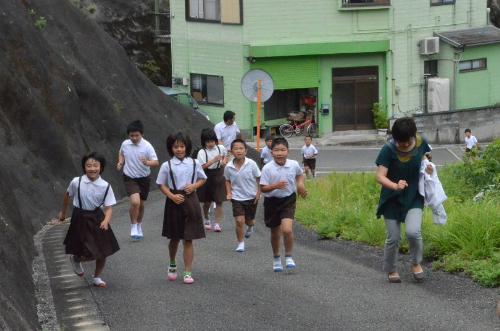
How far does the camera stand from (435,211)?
12.2 m

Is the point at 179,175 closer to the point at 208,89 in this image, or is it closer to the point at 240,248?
the point at 240,248

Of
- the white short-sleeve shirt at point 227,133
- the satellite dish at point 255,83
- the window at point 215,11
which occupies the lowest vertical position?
the white short-sleeve shirt at point 227,133

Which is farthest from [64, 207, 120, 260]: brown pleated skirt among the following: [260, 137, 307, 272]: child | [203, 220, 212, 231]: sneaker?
[203, 220, 212, 231]: sneaker

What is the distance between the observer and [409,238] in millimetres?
12148

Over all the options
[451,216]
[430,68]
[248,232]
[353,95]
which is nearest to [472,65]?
[430,68]

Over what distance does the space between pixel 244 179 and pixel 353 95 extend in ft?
101

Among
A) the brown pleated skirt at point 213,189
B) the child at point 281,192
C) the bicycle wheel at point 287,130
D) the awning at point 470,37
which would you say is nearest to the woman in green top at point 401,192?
the child at point 281,192

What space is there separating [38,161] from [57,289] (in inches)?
312

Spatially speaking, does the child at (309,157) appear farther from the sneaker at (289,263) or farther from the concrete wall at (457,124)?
the sneaker at (289,263)

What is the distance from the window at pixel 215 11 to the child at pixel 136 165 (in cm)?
2782

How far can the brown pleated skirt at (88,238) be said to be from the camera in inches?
497

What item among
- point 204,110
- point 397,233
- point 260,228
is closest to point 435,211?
point 397,233

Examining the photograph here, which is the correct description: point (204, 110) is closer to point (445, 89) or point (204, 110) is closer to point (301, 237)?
point (445, 89)

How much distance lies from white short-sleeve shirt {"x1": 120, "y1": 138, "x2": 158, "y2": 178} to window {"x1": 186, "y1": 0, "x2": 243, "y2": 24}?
2781cm
